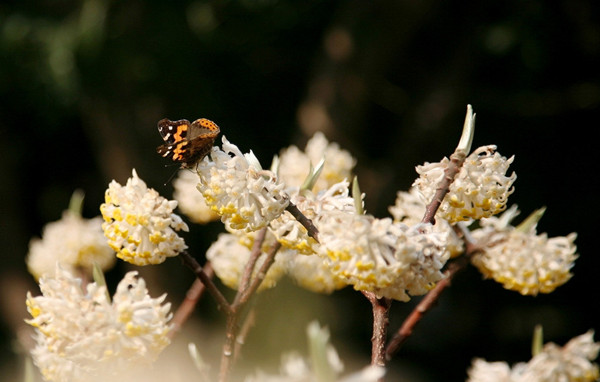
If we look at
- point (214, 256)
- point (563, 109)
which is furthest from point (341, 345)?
point (214, 256)

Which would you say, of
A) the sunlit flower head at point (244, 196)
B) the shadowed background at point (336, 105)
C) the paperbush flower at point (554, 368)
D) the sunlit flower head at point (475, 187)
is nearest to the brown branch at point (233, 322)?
the sunlit flower head at point (244, 196)

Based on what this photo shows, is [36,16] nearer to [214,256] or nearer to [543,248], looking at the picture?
[214,256]

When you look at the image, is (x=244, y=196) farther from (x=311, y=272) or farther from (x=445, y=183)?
(x=311, y=272)

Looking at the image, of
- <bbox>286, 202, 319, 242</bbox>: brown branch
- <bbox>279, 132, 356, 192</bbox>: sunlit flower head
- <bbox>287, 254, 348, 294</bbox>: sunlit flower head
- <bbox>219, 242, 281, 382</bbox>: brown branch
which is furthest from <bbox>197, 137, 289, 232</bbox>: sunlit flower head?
<bbox>279, 132, 356, 192</bbox>: sunlit flower head

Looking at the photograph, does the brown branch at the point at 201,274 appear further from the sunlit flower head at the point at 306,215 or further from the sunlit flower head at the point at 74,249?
the sunlit flower head at the point at 74,249

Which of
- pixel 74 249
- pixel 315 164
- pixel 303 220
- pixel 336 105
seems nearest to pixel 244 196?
pixel 303 220
